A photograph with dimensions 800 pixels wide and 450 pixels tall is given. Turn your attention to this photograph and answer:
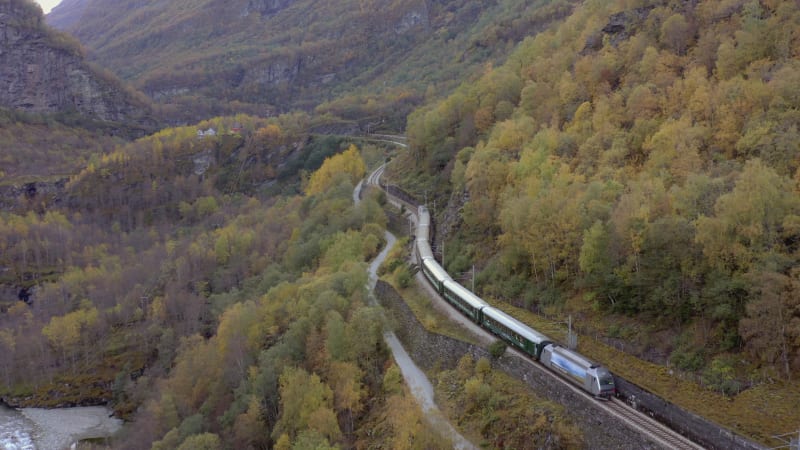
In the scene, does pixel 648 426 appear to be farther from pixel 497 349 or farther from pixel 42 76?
pixel 42 76

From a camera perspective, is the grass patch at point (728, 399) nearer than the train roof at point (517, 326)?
Yes

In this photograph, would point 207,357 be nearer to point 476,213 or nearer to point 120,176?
point 476,213

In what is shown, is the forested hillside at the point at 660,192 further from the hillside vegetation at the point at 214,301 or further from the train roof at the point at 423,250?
the hillside vegetation at the point at 214,301

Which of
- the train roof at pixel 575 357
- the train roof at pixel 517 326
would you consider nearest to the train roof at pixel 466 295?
the train roof at pixel 517 326

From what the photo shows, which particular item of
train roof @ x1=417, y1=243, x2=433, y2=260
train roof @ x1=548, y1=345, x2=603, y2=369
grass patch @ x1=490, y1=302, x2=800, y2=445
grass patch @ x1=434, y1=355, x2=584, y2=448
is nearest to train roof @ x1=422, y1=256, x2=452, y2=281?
train roof @ x1=417, y1=243, x2=433, y2=260

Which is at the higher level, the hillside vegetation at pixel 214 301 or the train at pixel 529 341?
the train at pixel 529 341
